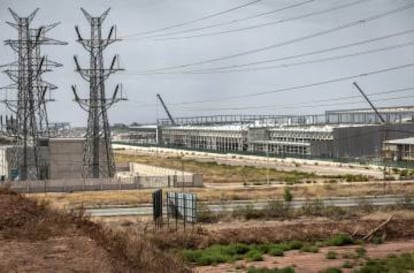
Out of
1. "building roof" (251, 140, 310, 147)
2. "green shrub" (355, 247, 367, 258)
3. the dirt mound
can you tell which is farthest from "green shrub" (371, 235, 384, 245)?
"building roof" (251, 140, 310, 147)

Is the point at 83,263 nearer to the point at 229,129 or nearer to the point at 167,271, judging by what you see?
the point at 167,271

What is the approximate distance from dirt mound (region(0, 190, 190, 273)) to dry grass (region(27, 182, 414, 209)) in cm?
2948

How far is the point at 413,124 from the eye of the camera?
13500 centimetres

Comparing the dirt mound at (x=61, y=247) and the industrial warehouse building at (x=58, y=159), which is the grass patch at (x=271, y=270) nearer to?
the dirt mound at (x=61, y=247)

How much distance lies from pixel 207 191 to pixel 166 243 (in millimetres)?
27456

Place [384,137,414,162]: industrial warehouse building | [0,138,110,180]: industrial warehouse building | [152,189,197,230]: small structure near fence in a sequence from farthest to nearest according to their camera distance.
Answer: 1. [384,137,414,162]: industrial warehouse building
2. [0,138,110,180]: industrial warehouse building
3. [152,189,197,230]: small structure near fence

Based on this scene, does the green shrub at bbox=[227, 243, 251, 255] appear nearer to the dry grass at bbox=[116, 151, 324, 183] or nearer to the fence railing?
the fence railing

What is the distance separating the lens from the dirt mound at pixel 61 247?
13.9 metres

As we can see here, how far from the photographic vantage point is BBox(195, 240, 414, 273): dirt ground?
26.4 metres

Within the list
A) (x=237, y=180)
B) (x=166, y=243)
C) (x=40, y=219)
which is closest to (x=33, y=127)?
(x=237, y=180)

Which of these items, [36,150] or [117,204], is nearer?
[117,204]

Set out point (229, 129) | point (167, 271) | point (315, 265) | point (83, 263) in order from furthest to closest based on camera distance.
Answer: point (229, 129) < point (315, 265) < point (167, 271) < point (83, 263)

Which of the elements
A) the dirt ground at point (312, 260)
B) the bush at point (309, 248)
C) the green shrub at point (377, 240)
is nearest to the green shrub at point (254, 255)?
the dirt ground at point (312, 260)

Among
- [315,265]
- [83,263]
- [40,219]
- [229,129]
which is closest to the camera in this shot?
[83,263]
